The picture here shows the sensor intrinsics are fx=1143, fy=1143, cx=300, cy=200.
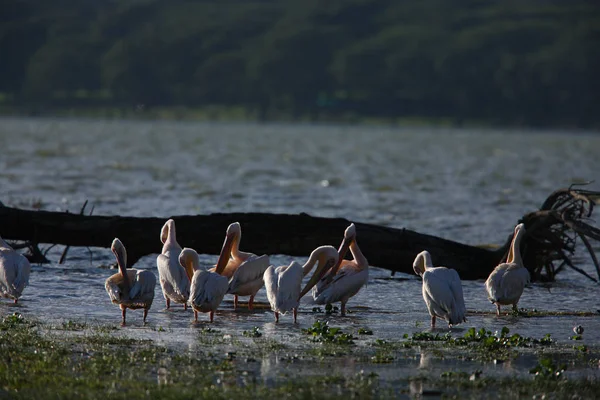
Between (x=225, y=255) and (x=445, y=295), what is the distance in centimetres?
325

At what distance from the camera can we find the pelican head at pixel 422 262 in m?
14.5

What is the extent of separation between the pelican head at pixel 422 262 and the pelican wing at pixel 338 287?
0.73 metres

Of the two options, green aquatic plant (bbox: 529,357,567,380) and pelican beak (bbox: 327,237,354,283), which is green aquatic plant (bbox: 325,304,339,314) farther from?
green aquatic plant (bbox: 529,357,567,380)

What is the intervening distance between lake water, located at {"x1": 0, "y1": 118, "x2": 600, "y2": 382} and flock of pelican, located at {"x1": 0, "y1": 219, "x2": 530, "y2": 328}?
303 mm

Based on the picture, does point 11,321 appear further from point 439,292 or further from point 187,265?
point 439,292

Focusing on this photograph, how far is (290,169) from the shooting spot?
5825cm

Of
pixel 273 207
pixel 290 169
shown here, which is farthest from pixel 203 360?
pixel 290 169

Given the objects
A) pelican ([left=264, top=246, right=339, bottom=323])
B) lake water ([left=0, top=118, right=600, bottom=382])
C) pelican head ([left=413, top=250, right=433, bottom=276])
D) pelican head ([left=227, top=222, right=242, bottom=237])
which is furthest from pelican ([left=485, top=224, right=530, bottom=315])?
pelican head ([left=227, top=222, right=242, bottom=237])

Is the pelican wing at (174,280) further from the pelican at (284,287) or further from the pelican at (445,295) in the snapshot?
the pelican at (445,295)

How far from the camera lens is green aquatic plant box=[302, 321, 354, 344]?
11766 mm

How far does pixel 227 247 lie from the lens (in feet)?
49.2

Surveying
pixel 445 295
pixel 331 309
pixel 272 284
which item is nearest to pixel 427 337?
pixel 445 295

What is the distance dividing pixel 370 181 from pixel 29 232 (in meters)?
32.1

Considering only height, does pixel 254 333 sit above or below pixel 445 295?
below
